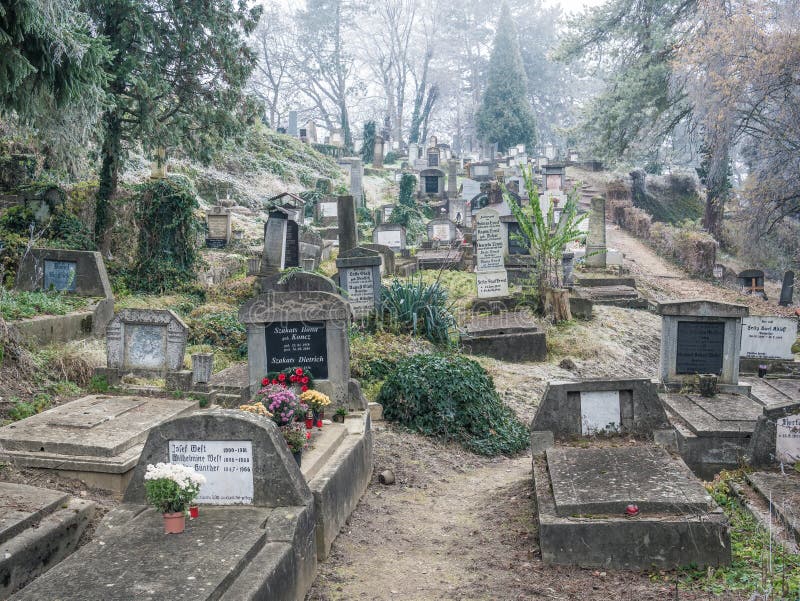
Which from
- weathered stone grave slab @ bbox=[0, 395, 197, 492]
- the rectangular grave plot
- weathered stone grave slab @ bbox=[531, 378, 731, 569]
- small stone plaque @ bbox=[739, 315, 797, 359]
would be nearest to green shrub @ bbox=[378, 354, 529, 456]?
the rectangular grave plot

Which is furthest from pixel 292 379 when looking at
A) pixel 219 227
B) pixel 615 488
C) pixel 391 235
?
pixel 391 235

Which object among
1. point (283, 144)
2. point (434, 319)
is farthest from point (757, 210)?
point (283, 144)

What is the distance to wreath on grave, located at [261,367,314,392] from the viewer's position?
7.18 metres

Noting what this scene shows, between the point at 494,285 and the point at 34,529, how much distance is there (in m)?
11.6

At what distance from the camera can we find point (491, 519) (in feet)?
20.5

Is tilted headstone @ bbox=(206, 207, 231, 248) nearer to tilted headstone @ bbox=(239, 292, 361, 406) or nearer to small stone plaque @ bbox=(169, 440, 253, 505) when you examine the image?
tilted headstone @ bbox=(239, 292, 361, 406)

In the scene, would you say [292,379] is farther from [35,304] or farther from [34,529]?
[35,304]

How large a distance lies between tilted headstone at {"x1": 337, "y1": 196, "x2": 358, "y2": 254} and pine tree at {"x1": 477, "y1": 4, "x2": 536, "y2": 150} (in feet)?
124

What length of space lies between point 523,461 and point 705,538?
13.6 ft

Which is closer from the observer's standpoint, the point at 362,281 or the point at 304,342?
the point at 304,342

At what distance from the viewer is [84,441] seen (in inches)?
236

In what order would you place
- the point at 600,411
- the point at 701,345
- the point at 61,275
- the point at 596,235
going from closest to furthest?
1. the point at 600,411
2. the point at 701,345
3. the point at 61,275
4. the point at 596,235

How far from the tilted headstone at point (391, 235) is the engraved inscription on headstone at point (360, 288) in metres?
8.48

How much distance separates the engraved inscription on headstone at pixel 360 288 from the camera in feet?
40.8
